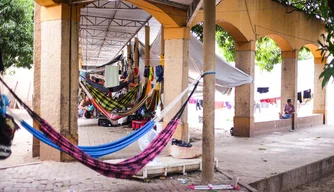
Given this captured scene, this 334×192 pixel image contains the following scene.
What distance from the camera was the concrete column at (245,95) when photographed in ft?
30.1

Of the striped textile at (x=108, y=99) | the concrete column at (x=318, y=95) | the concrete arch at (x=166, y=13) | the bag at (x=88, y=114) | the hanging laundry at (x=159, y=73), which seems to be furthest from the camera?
the concrete column at (x=318, y=95)

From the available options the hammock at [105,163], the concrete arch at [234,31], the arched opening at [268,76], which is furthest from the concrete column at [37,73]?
the arched opening at [268,76]

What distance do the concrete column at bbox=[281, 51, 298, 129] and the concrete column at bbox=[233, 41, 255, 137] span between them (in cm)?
254

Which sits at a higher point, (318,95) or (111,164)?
(318,95)

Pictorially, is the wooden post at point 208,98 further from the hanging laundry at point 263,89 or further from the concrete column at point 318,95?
the hanging laundry at point 263,89

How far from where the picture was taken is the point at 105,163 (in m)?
3.94

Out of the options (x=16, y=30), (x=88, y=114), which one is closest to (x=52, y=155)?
(x=16, y=30)

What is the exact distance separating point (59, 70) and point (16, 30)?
606 centimetres

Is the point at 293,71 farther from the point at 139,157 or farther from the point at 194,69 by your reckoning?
the point at 139,157

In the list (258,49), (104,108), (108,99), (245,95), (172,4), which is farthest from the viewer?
(258,49)

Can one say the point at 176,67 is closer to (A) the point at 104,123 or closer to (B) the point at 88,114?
(A) the point at 104,123

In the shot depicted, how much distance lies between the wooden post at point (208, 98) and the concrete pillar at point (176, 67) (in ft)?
8.27

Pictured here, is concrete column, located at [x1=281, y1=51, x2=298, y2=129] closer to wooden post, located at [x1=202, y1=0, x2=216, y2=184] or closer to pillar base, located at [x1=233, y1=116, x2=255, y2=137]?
pillar base, located at [x1=233, y1=116, x2=255, y2=137]

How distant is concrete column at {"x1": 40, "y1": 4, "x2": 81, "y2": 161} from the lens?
560 centimetres
